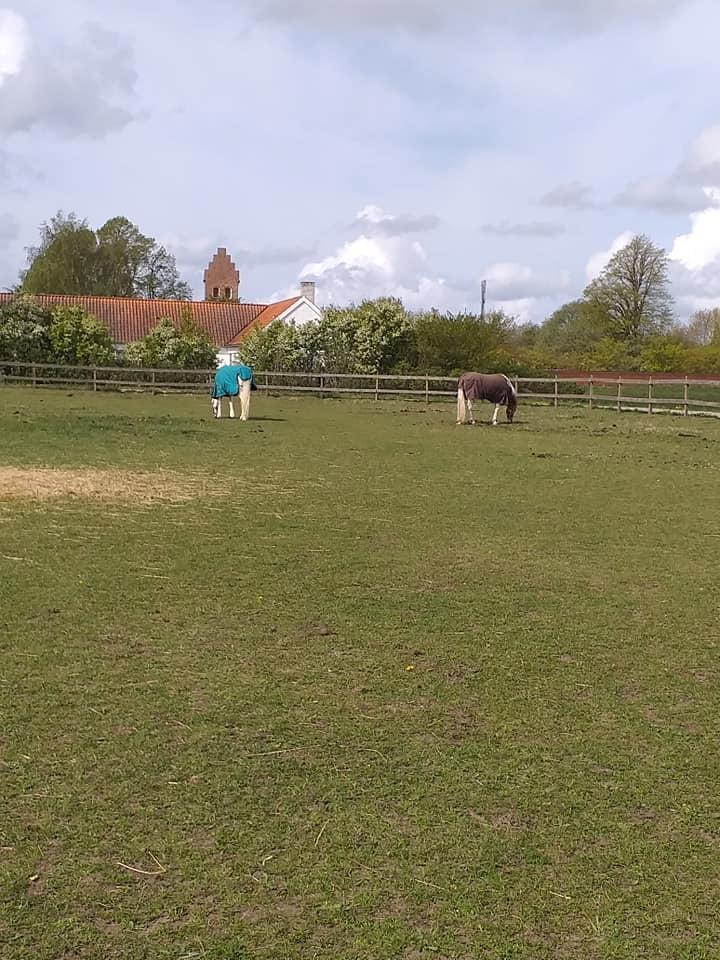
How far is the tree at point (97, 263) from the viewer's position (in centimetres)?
5881

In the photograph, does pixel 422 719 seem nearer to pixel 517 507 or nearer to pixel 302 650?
pixel 302 650

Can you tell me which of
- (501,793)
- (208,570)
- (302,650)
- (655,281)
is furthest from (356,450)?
(655,281)

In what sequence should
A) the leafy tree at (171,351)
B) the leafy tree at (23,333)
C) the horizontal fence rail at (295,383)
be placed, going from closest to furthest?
the horizontal fence rail at (295,383)
the leafy tree at (23,333)
the leafy tree at (171,351)

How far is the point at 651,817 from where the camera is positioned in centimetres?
325

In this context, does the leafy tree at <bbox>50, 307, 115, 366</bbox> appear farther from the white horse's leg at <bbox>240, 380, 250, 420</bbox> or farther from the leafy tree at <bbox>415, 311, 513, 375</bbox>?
the white horse's leg at <bbox>240, 380, 250, 420</bbox>

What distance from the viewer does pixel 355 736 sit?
153 inches

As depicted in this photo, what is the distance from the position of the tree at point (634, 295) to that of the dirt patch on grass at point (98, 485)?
156ft

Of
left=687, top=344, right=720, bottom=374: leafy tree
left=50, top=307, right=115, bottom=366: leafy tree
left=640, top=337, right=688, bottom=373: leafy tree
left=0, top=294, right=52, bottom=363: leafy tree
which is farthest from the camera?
left=640, top=337, right=688, bottom=373: leafy tree

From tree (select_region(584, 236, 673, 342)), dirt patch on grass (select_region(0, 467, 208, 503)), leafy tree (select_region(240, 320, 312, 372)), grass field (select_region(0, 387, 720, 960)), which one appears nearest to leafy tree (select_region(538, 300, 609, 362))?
tree (select_region(584, 236, 673, 342))

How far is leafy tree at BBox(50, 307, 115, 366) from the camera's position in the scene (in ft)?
119

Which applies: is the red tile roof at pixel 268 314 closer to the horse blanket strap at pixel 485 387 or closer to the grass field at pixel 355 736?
the horse blanket strap at pixel 485 387

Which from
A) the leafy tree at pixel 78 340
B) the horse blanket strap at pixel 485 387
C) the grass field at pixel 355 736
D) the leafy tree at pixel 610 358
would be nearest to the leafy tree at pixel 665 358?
the leafy tree at pixel 610 358

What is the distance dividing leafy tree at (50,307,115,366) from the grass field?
94.0 feet

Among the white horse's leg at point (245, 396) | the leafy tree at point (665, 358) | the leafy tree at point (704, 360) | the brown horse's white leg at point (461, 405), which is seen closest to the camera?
the white horse's leg at point (245, 396)
